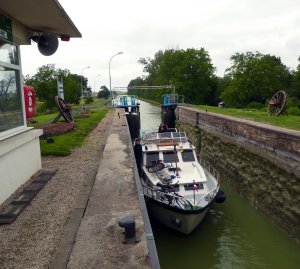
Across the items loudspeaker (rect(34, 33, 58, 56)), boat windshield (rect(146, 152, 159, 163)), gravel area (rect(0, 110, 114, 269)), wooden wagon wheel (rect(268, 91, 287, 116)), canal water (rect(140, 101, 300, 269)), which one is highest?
loudspeaker (rect(34, 33, 58, 56))

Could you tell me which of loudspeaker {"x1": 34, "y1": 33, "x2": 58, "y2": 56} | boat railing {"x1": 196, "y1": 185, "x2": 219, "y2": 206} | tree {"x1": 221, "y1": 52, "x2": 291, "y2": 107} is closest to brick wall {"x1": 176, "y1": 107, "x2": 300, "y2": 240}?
boat railing {"x1": 196, "y1": 185, "x2": 219, "y2": 206}

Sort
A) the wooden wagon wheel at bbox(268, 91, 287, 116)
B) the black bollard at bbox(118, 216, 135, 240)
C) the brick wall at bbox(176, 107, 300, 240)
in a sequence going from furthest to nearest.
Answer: the wooden wagon wheel at bbox(268, 91, 287, 116), the brick wall at bbox(176, 107, 300, 240), the black bollard at bbox(118, 216, 135, 240)

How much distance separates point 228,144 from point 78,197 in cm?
1150

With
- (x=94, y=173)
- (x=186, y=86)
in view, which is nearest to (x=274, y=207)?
(x=94, y=173)

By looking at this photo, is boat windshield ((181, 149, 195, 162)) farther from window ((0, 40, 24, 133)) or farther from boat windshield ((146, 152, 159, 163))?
window ((0, 40, 24, 133))

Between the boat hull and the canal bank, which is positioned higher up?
the canal bank

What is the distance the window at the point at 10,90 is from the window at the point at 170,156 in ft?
18.5

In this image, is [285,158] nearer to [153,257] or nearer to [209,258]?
[209,258]

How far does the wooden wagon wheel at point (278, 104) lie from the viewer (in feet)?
66.6

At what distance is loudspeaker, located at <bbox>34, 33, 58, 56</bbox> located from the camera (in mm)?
8867

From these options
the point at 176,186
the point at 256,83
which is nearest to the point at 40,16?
the point at 176,186

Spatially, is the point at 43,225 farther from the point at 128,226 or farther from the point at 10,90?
the point at 10,90

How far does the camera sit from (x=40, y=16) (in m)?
7.50

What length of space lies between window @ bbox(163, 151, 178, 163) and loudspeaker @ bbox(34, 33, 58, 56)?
18.6 ft
